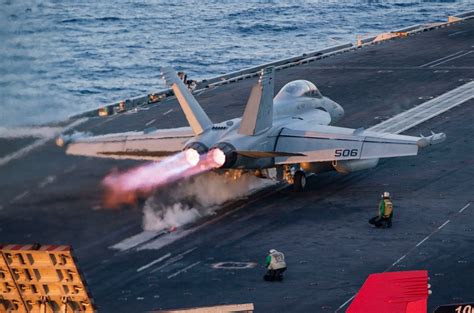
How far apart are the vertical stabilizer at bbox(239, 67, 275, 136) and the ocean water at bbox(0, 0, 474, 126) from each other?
53.7 feet

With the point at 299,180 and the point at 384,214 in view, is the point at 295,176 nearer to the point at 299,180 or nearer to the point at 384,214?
the point at 299,180

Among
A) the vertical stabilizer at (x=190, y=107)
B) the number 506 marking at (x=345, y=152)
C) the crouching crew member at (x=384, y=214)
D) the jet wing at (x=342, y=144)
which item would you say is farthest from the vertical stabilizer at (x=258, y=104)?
the crouching crew member at (x=384, y=214)

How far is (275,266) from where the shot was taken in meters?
40.7

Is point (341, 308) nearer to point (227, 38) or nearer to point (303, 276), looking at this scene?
point (303, 276)

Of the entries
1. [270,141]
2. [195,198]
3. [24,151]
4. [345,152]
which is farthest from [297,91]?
[24,151]

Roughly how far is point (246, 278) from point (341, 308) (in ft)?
15.7

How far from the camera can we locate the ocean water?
10731cm

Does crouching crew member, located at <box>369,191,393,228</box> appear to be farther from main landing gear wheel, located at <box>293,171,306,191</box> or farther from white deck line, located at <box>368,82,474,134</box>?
white deck line, located at <box>368,82,474,134</box>

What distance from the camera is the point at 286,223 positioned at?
4809 centimetres

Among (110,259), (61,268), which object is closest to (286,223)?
(110,259)

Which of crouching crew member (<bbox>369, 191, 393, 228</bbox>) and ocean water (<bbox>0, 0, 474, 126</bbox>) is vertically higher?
ocean water (<bbox>0, 0, 474, 126</bbox>)

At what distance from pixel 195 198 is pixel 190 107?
3.95m

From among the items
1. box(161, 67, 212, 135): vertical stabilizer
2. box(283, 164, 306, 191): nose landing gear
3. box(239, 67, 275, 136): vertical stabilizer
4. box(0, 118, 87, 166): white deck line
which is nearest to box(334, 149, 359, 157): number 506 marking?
box(283, 164, 306, 191): nose landing gear

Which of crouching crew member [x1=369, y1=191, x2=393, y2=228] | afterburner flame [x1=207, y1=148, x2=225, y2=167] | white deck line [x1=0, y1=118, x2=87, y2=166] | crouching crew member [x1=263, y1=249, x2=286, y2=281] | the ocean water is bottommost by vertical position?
crouching crew member [x1=263, y1=249, x2=286, y2=281]
